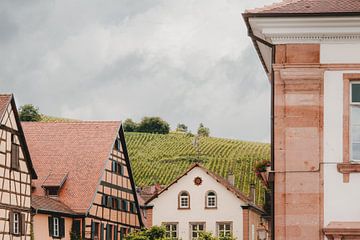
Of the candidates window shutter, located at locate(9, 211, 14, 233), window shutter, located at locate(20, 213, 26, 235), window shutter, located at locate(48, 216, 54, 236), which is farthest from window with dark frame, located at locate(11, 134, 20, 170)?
window shutter, located at locate(48, 216, 54, 236)

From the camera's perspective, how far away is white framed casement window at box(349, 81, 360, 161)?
829 inches

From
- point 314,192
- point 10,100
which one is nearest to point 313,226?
point 314,192

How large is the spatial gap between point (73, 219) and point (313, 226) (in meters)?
42.9

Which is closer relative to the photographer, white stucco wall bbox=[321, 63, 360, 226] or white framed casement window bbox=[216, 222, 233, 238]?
white stucco wall bbox=[321, 63, 360, 226]

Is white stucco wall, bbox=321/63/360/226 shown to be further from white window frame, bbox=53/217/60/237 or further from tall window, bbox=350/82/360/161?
white window frame, bbox=53/217/60/237

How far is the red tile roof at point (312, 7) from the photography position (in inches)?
815

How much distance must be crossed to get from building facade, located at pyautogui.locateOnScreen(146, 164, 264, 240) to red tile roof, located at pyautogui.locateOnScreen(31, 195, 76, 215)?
15.3 metres

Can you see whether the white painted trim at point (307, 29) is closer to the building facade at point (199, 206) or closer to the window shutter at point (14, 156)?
the window shutter at point (14, 156)

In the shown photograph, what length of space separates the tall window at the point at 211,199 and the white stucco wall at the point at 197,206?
0.28 metres

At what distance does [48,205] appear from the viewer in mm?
59562

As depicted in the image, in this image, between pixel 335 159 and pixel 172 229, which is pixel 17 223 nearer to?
pixel 172 229

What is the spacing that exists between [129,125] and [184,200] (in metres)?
81.1

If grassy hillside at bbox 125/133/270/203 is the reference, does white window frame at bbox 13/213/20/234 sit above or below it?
below

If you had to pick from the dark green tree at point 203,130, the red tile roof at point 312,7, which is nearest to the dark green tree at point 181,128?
the dark green tree at point 203,130
